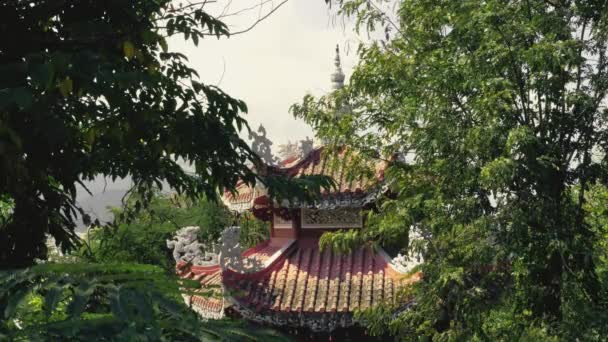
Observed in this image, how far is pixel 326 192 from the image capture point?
810 cm

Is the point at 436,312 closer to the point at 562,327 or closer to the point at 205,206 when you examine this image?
the point at 562,327

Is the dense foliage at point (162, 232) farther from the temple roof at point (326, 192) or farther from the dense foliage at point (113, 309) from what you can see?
the dense foliage at point (113, 309)

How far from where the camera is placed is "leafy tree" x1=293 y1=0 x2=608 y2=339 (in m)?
5.70

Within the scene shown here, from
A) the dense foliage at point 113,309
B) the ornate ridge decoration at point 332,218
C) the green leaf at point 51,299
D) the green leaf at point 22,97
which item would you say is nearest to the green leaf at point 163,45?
the green leaf at point 22,97

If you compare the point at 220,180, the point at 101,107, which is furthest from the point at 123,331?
the point at 101,107

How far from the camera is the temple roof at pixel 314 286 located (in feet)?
25.2

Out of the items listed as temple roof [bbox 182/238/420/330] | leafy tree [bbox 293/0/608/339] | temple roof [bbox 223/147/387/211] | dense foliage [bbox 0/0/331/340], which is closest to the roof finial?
temple roof [bbox 223/147/387/211]

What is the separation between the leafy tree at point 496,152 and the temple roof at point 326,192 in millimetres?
1151

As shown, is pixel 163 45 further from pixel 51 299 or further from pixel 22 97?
pixel 51 299

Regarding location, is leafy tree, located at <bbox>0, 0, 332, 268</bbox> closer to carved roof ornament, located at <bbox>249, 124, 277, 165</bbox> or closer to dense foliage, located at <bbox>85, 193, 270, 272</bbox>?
carved roof ornament, located at <bbox>249, 124, 277, 165</bbox>

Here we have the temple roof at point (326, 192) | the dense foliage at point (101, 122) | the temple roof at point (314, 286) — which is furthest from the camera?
the temple roof at point (326, 192)

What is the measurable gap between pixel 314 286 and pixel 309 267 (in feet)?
1.22

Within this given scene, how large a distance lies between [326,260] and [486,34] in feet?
11.5

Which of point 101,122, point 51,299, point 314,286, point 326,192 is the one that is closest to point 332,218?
point 326,192
